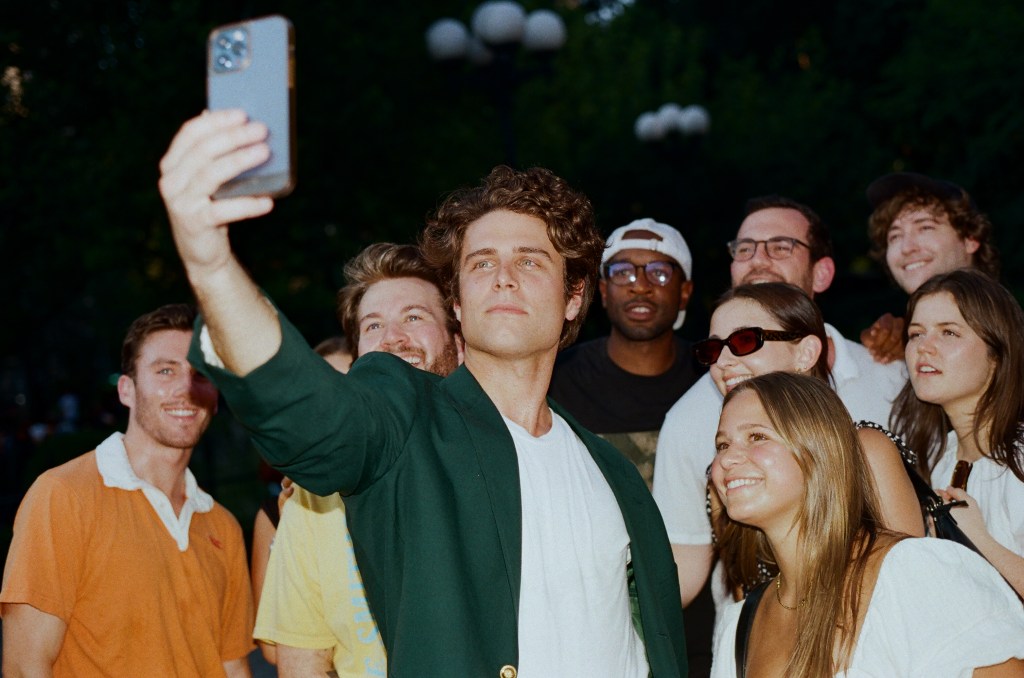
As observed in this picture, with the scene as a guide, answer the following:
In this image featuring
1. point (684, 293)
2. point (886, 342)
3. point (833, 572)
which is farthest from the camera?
point (684, 293)

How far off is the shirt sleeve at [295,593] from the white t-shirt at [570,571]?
3.21ft

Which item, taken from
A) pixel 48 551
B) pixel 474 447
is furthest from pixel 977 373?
pixel 48 551

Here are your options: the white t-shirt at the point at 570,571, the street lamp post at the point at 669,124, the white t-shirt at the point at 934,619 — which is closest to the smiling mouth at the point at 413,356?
the white t-shirt at the point at 570,571

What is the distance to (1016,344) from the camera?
397cm

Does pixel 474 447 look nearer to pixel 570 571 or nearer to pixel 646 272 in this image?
pixel 570 571

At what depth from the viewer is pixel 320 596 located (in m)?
3.38

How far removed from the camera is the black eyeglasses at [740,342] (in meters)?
3.83

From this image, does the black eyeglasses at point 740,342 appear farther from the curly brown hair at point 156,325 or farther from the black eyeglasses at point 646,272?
the curly brown hair at point 156,325

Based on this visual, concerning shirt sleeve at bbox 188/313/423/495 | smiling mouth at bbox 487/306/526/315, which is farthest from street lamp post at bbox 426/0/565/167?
shirt sleeve at bbox 188/313/423/495

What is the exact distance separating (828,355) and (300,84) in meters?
11.7

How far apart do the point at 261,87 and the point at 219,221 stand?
229 mm

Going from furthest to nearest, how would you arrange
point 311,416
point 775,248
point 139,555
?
point 775,248, point 139,555, point 311,416

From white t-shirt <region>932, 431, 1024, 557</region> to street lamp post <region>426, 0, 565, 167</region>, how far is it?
694 cm

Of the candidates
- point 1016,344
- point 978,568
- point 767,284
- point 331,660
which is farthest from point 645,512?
point 1016,344
